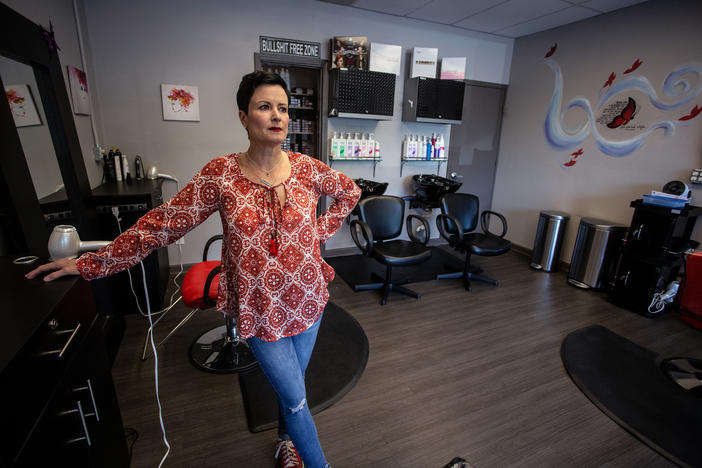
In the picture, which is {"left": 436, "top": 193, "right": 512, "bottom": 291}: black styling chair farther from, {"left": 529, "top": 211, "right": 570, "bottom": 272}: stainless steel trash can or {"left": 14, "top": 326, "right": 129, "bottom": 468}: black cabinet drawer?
{"left": 14, "top": 326, "right": 129, "bottom": 468}: black cabinet drawer

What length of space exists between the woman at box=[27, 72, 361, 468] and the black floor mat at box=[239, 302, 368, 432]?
705mm

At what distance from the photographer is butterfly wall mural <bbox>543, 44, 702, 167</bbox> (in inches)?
123

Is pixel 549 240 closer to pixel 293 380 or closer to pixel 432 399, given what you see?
pixel 432 399

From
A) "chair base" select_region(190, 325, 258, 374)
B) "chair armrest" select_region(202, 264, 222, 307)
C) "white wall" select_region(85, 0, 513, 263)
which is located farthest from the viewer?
"white wall" select_region(85, 0, 513, 263)

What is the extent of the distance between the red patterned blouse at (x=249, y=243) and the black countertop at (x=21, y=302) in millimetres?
112

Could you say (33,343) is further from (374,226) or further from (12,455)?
(374,226)

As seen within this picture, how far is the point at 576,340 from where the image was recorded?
2725 millimetres

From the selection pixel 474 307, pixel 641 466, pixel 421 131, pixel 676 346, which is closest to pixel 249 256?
pixel 641 466

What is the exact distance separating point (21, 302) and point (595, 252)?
438 cm

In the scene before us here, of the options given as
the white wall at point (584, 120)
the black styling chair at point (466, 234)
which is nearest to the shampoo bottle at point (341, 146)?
the black styling chair at point (466, 234)

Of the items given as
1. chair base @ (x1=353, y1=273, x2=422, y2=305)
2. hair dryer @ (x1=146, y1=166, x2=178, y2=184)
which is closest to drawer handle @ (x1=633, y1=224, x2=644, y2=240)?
chair base @ (x1=353, y1=273, x2=422, y2=305)

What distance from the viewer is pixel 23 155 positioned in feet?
4.92

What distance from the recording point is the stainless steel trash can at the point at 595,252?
351 cm

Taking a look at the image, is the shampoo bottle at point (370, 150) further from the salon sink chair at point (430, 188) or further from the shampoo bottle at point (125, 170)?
the shampoo bottle at point (125, 170)
